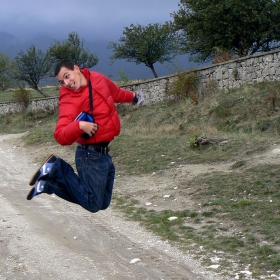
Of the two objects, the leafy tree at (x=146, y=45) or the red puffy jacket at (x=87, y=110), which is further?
the leafy tree at (x=146, y=45)

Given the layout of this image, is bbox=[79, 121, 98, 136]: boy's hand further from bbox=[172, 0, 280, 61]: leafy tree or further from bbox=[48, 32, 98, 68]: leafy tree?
bbox=[48, 32, 98, 68]: leafy tree

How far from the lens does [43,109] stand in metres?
39.2

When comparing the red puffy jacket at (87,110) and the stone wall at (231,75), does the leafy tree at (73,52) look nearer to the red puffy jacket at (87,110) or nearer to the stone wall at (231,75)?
the stone wall at (231,75)

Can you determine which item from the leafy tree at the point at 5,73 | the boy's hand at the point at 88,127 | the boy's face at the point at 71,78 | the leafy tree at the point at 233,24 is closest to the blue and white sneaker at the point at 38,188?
the boy's hand at the point at 88,127

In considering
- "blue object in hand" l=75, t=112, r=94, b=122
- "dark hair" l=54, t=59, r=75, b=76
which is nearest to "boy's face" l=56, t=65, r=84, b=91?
"dark hair" l=54, t=59, r=75, b=76

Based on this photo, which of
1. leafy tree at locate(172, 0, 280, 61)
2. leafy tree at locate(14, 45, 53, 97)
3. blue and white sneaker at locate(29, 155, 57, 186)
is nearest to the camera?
blue and white sneaker at locate(29, 155, 57, 186)

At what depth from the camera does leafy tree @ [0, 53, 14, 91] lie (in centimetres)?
5731

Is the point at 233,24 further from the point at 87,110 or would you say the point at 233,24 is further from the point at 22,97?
the point at 87,110

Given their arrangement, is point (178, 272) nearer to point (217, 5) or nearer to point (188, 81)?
point (188, 81)

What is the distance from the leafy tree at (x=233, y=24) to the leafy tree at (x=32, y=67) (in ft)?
68.9

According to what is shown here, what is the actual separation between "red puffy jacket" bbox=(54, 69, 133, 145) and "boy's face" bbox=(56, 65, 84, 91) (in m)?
0.06

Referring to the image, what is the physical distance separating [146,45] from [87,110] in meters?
39.7

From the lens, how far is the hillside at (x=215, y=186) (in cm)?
696

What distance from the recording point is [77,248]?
7340 mm
